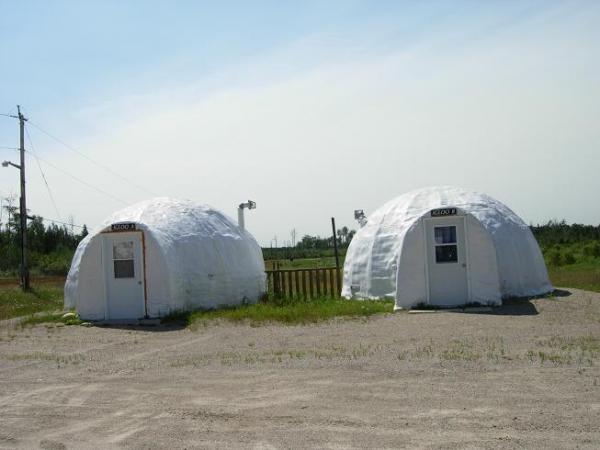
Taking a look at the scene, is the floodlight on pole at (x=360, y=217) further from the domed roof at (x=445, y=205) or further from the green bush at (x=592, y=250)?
the green bush at (x=592, y=250)

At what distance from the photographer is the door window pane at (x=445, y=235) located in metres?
14.6

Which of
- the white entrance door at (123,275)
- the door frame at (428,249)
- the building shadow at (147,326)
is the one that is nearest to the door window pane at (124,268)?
the white entrance door at (123,275)

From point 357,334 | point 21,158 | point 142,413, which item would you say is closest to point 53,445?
point 142,413

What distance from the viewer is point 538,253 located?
1669 centimetres

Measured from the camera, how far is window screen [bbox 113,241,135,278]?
15242mm

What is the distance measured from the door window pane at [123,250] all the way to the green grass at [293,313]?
6.13 ft

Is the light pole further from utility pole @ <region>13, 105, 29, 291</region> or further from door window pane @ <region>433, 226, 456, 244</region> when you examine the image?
door window pane @ <region>433, 226, 456, 244</region>

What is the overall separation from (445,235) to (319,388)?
841 centimetres

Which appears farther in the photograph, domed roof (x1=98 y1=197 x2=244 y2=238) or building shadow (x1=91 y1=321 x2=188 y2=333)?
domed roof (x1=98 y1=197 x2=244 y2=238)

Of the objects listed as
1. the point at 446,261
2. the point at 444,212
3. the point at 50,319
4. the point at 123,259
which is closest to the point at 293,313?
the point at 446,261

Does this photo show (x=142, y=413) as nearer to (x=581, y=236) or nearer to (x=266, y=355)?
(x=266, y=355)

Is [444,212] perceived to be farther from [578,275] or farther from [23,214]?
[23,214]

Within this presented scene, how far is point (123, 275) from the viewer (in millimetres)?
15250

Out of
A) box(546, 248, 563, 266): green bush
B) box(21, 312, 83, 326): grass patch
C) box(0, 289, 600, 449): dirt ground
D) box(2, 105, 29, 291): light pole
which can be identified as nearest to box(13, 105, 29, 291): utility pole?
box(2, 105, 29, 291): light pole
